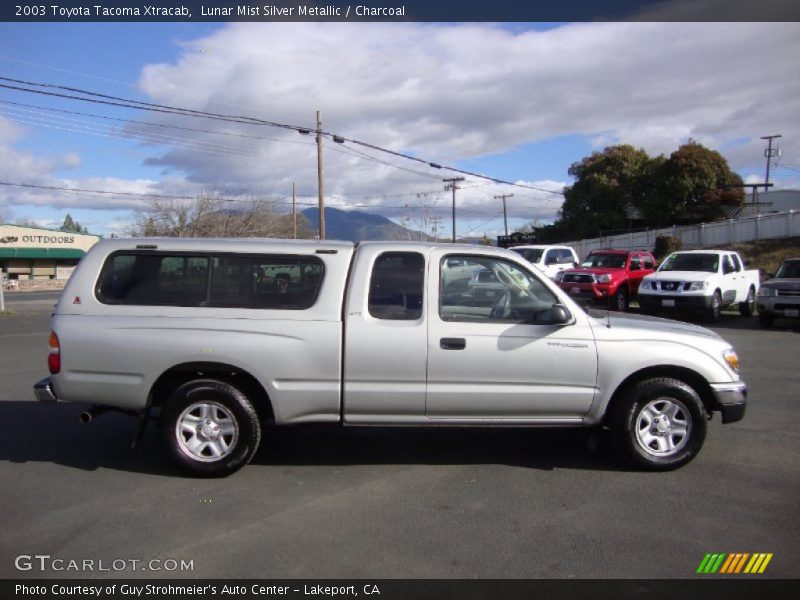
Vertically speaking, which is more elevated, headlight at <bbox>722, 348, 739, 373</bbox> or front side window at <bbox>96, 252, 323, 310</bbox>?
front side window at <bbox>96, 252, 323, 310</bbox>

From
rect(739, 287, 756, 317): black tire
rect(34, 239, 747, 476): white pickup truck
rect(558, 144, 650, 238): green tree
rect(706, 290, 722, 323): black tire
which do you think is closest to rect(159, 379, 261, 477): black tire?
rect(34, 239, 747, 476): white pickup truck

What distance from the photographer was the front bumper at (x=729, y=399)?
519cm

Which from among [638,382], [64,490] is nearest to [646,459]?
[638,382]

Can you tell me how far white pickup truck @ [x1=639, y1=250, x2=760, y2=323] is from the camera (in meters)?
16.2

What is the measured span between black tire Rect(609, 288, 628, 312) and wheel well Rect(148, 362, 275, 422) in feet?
49.9

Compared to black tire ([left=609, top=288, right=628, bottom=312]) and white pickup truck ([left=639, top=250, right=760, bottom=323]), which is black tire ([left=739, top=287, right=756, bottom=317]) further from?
black tire ([left=609, top=288, right=628, bottom=312])

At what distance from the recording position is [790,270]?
15414 mm

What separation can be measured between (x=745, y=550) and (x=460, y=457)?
233 centimetres

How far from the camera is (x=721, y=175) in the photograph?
40812mm

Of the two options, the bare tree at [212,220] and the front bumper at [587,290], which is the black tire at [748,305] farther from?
the bare tree at [212,220]

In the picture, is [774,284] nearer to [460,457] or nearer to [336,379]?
[460,457]

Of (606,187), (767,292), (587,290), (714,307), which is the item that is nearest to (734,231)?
(606,187)

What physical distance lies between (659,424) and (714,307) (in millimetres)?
12715

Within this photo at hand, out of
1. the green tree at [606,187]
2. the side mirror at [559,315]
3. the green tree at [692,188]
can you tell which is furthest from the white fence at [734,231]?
the side mirror at [559,315]
